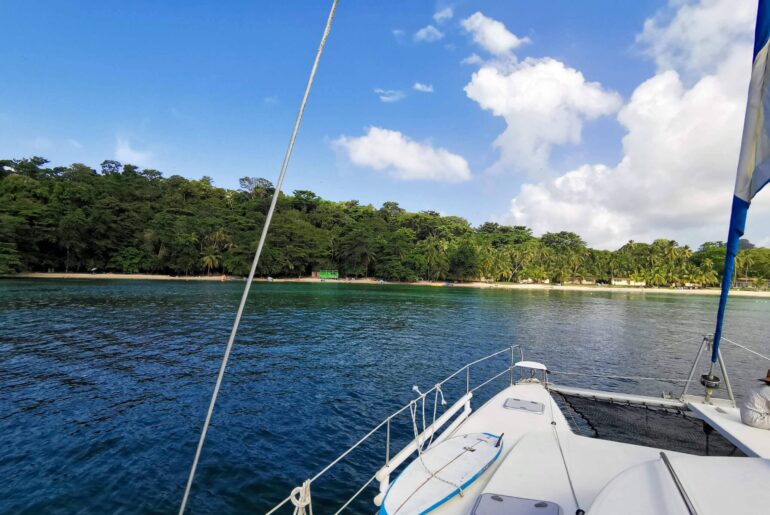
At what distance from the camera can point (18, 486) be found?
7.72m

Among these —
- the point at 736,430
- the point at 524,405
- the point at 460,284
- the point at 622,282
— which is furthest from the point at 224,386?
the point at 622,282

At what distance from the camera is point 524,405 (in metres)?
7.34

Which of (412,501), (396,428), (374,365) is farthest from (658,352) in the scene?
(412,501)

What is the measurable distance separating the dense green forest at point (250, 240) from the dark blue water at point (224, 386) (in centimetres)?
5599

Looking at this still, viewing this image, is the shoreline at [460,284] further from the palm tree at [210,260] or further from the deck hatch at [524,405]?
the deck hatch at [524,405]

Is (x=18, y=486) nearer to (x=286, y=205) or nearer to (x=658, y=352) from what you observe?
(x=658, y=352)

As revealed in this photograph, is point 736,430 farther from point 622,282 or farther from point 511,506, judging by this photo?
point 622,282

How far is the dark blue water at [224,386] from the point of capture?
26.5ft

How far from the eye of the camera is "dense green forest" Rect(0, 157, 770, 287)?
78.8 m

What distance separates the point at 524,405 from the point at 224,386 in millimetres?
11723

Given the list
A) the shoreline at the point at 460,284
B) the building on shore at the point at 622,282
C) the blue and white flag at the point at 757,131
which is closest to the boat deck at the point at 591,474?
the blue and white flag at the point at 757,131

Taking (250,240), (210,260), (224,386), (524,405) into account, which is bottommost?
(224,386)

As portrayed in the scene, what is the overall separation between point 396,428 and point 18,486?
8.70 metres

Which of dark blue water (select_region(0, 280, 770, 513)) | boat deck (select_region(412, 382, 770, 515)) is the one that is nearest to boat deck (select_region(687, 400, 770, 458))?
boat deck (select_region(412, 382, 770, 515))
